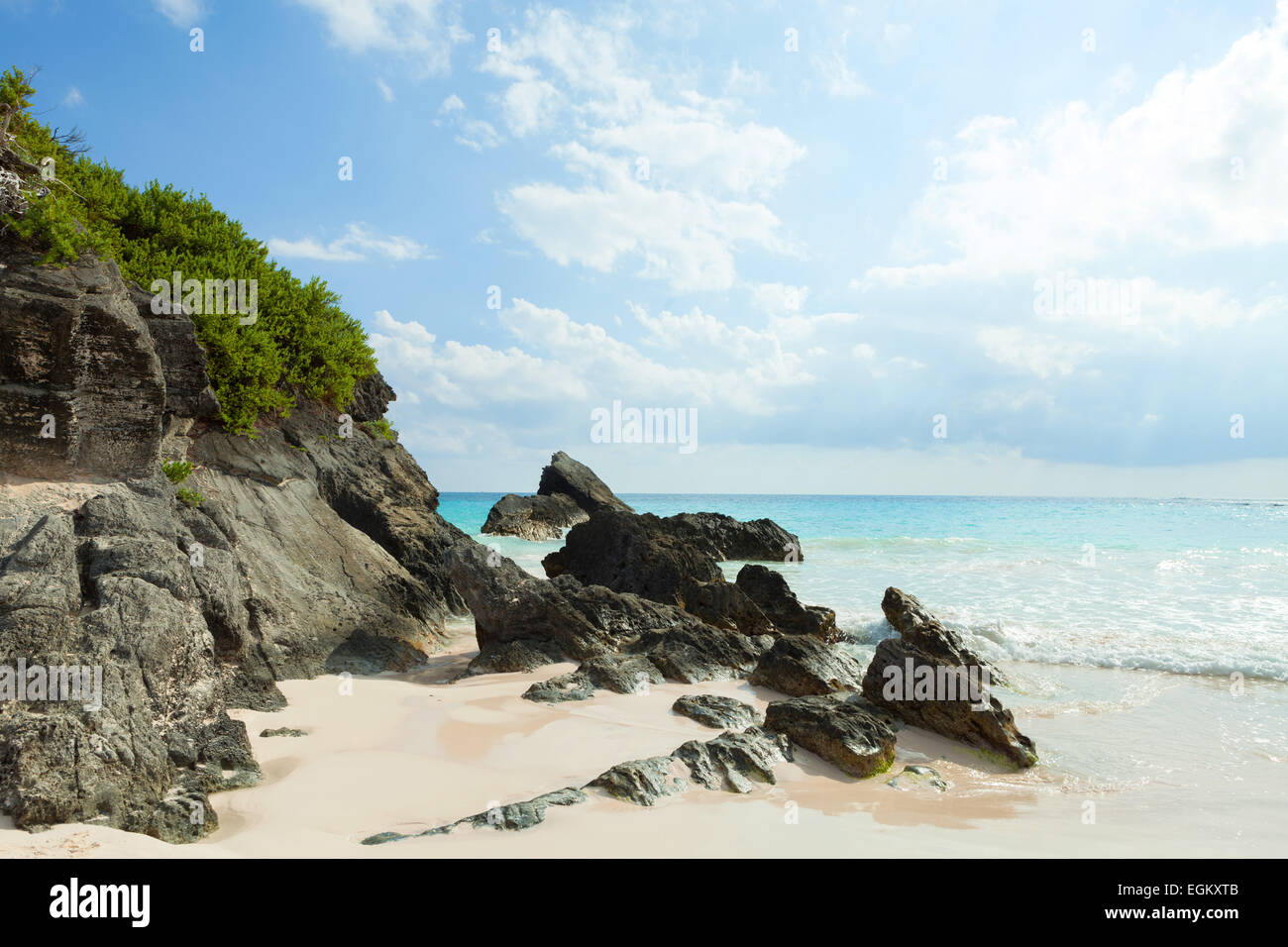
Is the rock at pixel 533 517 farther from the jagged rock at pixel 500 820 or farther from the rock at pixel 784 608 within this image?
the jagged rock at pixel 500 820

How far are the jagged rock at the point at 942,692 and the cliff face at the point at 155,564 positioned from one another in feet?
22.1

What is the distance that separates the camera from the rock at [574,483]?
4522cm

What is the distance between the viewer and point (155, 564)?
671cm

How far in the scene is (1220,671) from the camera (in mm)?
11648

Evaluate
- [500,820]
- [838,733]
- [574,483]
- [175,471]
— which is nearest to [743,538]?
[574,483]

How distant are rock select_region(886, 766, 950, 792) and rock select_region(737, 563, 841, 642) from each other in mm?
6985

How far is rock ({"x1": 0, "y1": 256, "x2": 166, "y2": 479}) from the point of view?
8.06m

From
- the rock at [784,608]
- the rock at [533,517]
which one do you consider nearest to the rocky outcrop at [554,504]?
the rock at [533,517]

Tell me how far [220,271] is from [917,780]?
1339cm

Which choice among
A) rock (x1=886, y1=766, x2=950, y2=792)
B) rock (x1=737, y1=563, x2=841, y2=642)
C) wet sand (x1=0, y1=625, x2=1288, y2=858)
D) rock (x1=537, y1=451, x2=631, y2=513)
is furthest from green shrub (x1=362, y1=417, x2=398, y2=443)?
rock (x1=537, y1=451, x2=631, y2=513)

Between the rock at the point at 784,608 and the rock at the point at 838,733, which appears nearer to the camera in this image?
the rock at the point at 838,733

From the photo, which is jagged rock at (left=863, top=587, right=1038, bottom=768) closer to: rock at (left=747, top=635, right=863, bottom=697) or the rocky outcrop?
rock at (left=747, top=635, right=863, bottom=697)
